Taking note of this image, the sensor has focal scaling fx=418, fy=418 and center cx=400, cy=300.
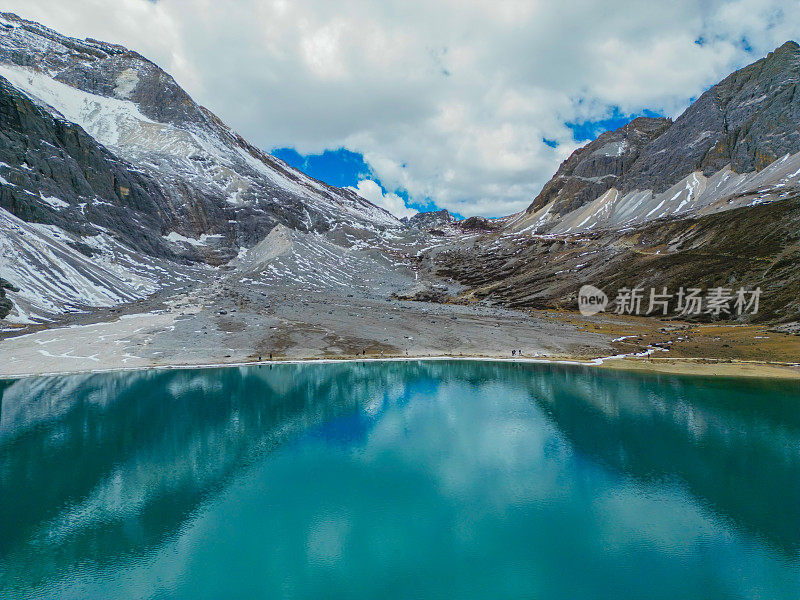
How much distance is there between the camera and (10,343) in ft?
183

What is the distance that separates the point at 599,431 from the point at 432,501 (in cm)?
1824

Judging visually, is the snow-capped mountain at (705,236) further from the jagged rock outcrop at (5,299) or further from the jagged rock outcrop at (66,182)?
the jagged rock outcrop at (5,299)

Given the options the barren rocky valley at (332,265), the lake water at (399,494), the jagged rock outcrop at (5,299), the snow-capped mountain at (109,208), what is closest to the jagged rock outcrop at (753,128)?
the barren rocky valley at (332,265)

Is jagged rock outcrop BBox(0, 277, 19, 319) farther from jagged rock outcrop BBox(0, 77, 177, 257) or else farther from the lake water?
jagged rock outcrop BBox(0, 77, 177, 257)

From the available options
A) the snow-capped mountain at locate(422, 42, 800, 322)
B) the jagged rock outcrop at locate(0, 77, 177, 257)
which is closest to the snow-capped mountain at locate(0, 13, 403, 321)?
the jagged rock outcrop at locate(0, 77, 177, 257)

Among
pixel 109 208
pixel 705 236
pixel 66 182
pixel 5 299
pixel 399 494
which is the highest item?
pixel 66 182

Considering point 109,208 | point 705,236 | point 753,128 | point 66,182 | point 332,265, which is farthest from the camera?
point 753,128

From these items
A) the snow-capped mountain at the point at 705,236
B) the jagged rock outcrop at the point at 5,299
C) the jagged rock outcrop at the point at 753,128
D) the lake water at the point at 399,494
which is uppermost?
the jagged rock outcrop at the point at 753,128

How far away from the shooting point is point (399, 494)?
23891mm

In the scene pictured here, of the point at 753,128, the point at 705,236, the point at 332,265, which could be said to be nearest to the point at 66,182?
the point at 332,265

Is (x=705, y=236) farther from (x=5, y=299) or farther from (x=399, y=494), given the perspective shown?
(x=5, y=299)

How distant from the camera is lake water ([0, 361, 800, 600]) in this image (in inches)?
667

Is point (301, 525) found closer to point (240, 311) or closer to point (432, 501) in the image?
point (432, 501)

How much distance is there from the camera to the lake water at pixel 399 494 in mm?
16953
